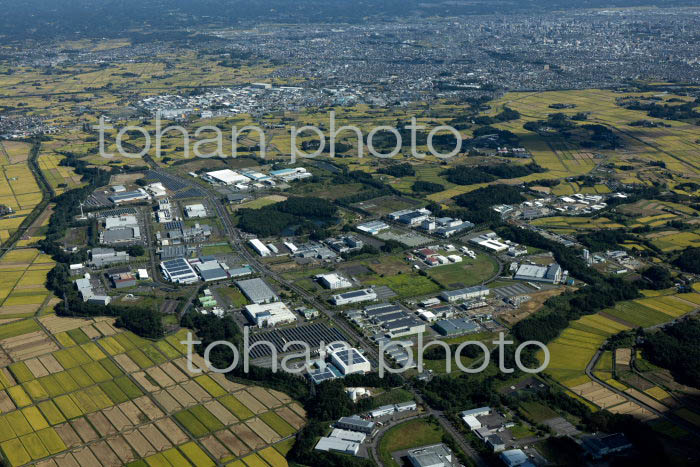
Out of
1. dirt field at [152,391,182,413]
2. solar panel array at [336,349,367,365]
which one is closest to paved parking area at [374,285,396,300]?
solar panel array at [336,349,367,365]

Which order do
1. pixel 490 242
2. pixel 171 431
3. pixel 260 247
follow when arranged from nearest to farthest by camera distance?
pixel 171 431, pixel 260 247, pixel 490 242

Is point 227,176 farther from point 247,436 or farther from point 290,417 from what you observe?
point 247,436

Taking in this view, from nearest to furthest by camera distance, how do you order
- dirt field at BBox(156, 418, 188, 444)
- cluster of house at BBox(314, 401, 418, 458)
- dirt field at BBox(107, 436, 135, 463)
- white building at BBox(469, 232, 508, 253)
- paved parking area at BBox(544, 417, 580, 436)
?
1. dirt field at BBox(107, 436, 135, 463)
2. cluster of house at BBox(314, 401, 418, 458)
3. dirt field at BBox(156, 418, 188, 444)
4. paved parking area at BBox(544, 417, 580, 436)
5. white building at BBox(469, 232, 508, 253)

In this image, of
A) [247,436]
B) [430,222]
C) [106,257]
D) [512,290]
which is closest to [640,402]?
[512,290]

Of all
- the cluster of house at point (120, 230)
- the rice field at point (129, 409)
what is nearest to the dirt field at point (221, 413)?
the rice field at point (129, 409)

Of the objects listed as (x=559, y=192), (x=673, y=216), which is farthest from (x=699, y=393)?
(x=559, y=192)

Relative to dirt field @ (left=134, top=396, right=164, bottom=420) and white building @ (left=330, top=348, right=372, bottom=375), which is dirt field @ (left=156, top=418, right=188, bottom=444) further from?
white building @ (left=330, top=348, right=372, bottom=375)

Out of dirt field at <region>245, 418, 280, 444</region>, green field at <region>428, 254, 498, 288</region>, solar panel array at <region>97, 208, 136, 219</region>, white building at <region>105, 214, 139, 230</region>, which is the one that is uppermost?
white building at <region>105, 214, 139, 230</region>
